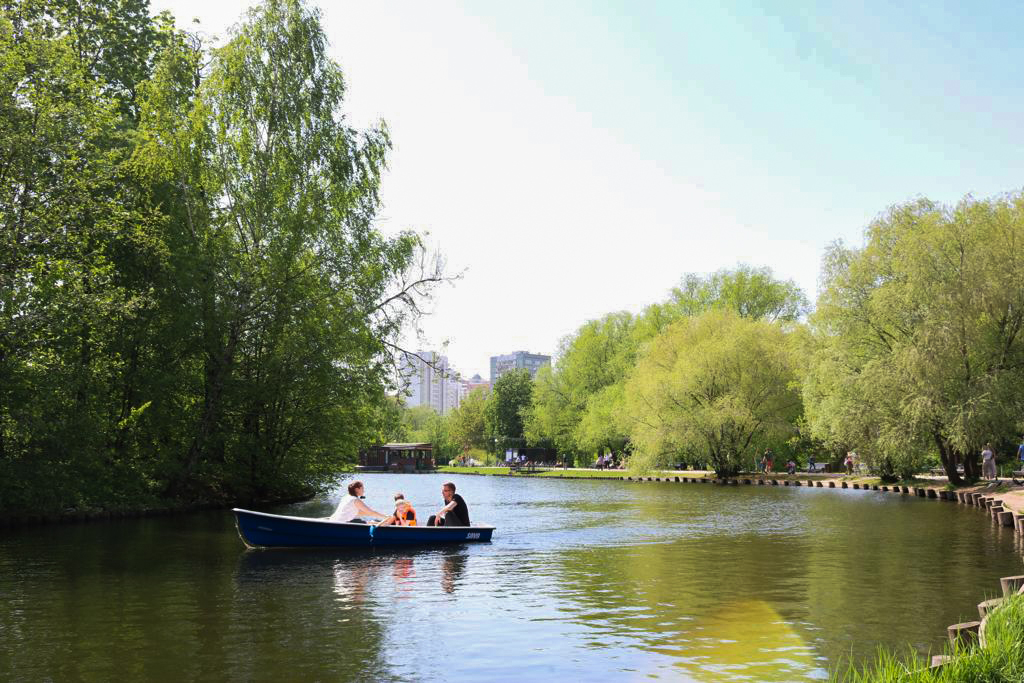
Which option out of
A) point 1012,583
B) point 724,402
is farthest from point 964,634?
point 724,402

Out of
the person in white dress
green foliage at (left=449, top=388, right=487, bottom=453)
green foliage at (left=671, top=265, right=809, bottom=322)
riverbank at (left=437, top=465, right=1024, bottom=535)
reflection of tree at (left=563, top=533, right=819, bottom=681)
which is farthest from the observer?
green foliage at (left=449, top=388, right=487, bottom=453)

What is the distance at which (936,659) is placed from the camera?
830 centimetres

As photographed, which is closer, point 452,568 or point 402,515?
point 452,568

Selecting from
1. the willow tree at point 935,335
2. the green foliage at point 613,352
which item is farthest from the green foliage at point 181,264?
the green foliage at point 613,352

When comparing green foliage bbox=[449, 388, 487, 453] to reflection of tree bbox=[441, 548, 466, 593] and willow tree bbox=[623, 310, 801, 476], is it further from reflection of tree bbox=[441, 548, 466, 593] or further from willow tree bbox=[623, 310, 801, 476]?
reflection of tree bbox=[441, 548, 466, 593]

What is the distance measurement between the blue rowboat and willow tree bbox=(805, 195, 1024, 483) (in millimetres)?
24194

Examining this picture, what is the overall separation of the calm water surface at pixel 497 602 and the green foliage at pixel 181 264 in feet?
14.2

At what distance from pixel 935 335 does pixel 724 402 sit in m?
20.0

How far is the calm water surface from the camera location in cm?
1066

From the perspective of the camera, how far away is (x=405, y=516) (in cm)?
2331

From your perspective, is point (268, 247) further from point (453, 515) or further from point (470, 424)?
point (470, 424)

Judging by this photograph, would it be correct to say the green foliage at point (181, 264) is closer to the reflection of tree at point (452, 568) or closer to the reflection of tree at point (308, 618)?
the reflection of tree at point (308, 618)

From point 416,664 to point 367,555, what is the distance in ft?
35.1

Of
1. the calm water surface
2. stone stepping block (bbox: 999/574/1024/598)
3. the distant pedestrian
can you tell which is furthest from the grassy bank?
the distant pedestrian
